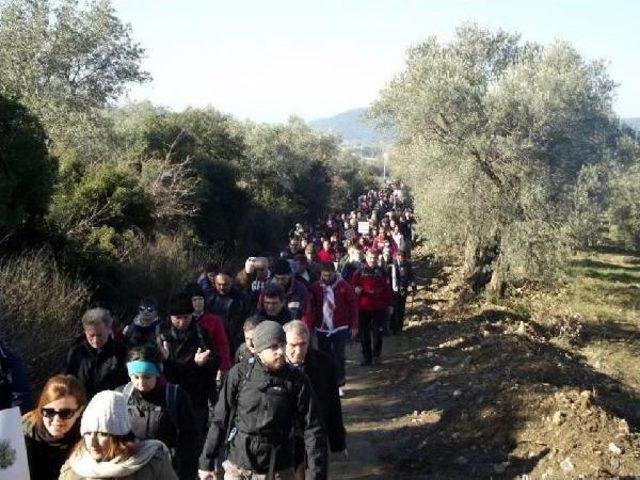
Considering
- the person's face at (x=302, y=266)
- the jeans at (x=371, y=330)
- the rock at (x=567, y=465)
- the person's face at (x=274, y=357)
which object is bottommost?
the rock at (x=567, y=465)

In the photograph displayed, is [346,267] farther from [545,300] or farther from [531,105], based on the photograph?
[545,300]

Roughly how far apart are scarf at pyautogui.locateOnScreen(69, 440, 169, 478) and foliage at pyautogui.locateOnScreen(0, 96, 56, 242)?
9056mm

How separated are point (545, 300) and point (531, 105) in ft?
20.1

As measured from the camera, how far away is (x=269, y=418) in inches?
174

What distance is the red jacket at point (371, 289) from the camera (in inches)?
459

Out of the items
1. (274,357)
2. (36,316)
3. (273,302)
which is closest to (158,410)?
(274,357)

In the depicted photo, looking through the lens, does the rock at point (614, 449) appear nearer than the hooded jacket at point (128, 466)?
No

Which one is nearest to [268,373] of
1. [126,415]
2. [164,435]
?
[164,435]

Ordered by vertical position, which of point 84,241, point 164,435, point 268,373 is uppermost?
point 84,241

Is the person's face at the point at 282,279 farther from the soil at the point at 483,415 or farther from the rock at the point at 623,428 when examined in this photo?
the rock at the point at 623,428

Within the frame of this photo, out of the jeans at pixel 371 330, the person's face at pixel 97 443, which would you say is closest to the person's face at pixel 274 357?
the person's face at pixel 97 443

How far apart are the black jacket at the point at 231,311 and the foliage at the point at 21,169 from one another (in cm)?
482

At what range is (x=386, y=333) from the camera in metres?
15.1

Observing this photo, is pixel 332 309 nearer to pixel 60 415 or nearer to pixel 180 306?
pixel 180 306
